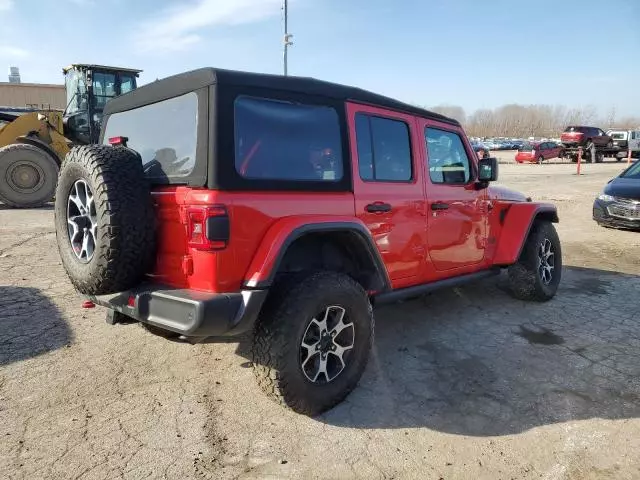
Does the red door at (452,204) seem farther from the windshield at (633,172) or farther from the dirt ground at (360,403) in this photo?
the windshield at (633,172)

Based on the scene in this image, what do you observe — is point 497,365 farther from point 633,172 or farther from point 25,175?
point 25,175

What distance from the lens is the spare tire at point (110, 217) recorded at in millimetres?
2518

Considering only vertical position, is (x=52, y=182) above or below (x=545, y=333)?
above

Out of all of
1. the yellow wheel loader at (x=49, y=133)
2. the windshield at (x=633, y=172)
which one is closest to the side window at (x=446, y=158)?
the windshield at (x=633, y=172)

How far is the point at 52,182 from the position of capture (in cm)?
1084

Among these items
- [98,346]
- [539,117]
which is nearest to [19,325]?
[98,346]

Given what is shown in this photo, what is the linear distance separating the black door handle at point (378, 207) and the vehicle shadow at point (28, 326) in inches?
103

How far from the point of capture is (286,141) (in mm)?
2832

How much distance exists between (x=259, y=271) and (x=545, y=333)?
2.85 m

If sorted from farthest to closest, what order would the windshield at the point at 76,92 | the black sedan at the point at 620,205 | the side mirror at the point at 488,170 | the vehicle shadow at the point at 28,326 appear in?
the windshield at the point at 76,92
the black sedan at the point at 620,205
the side mirror at the point at 488,170
the vehicle shadow at the point at 28,326

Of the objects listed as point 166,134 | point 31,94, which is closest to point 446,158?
point 166,134

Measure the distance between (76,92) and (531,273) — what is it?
12.3m

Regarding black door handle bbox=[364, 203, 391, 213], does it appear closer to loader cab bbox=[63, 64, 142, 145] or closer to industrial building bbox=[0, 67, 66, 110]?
loader cab bbox=[63, 64, 142, 145]

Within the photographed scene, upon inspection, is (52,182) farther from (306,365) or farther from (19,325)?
(306,365)
